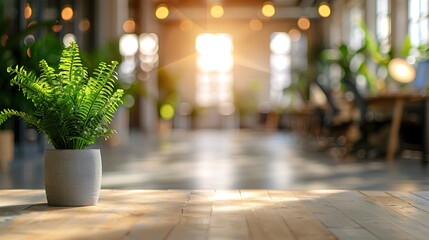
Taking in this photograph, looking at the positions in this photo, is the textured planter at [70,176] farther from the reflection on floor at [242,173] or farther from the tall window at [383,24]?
the tall window at [383,24]

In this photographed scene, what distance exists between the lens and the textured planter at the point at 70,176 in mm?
3215

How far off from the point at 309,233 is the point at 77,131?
1273 millimetres

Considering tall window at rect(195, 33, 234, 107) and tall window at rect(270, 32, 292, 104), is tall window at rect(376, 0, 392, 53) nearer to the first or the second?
tall window at rect(270, 32, 292, 104)

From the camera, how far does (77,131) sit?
3301mm

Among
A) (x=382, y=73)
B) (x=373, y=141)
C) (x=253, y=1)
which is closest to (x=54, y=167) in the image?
(x=373, y=141)

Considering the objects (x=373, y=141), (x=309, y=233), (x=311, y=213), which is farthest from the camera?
(x=373, y=141)

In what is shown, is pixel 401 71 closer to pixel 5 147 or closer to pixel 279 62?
pixel 5 147

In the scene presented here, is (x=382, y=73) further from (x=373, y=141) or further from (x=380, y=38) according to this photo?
(x=373, y=141)

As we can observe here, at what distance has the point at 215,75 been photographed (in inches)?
923

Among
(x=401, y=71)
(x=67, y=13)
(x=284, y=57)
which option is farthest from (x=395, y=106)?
(x=284, y=57)

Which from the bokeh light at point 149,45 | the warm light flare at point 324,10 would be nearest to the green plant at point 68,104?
the warm light flare at point 324,10

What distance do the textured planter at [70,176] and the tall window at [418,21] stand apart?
24.7ft

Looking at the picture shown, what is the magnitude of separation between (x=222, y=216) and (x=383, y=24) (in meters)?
10.3

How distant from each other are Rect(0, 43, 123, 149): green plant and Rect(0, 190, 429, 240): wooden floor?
33cm
